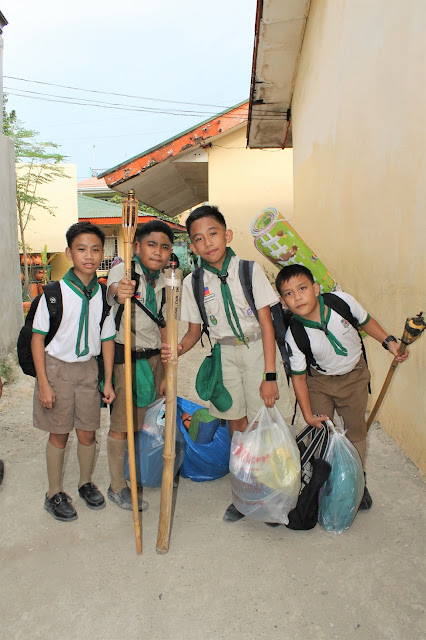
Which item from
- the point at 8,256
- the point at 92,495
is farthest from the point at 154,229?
the point at 8,256

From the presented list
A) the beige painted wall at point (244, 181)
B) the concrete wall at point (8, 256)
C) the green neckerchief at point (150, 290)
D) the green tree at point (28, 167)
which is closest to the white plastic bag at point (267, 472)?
the green neckerchief at point (150, 290)

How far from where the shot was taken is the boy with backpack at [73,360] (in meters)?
2.64

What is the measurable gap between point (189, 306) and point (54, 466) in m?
1.22

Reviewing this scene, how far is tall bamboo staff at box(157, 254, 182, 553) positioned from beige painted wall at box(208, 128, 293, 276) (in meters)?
6.64

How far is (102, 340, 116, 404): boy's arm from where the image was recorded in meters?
2.78

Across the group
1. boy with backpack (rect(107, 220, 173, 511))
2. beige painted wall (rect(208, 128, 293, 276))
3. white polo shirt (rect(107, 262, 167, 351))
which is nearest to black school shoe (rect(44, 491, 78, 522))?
boy with backpack (rect(107, 220, 173, 511))

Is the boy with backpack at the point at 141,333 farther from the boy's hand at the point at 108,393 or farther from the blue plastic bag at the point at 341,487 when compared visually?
the blue plastic bag at the point at 341,487

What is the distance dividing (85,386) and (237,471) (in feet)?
3.24

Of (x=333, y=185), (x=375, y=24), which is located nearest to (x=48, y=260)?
(x=333, y=185)

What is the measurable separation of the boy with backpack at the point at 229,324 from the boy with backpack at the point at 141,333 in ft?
0.65

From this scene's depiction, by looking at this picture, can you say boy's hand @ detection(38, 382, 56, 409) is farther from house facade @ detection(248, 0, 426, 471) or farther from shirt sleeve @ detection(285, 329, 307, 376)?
house facade @ detection(248, 0, 426, 471)

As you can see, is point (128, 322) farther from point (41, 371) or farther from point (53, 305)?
point (41, 371)

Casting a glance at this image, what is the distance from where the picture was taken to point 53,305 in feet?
8.49

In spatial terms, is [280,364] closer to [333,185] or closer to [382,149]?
[382,149]
